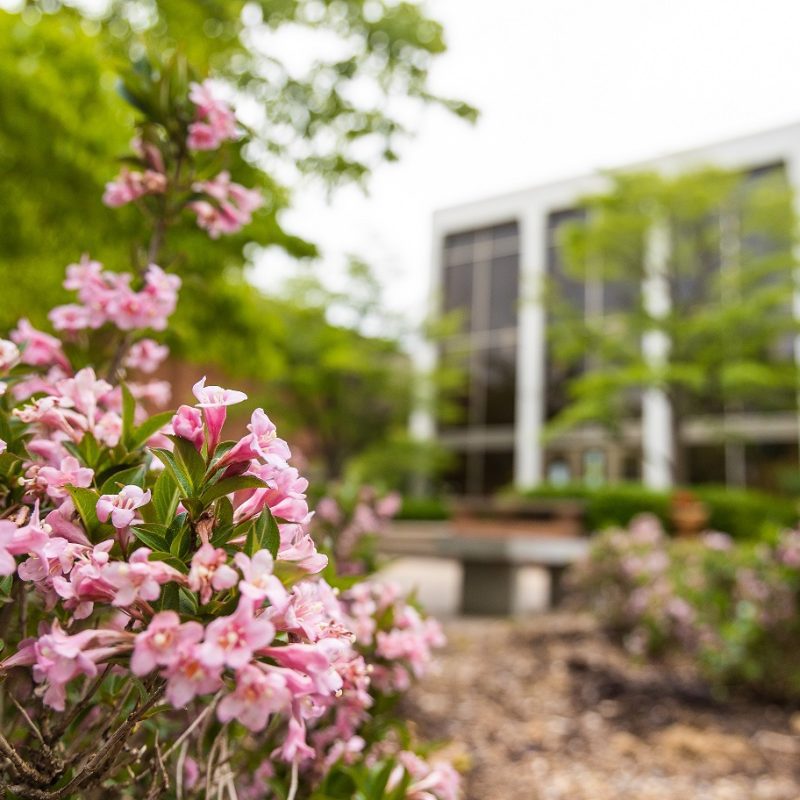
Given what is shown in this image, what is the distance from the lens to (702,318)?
15.1 meters

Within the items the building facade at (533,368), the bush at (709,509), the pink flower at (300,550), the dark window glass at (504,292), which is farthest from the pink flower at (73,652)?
the dark window glass at (504,292)

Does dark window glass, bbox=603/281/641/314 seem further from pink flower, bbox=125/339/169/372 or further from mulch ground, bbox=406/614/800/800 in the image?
pink flower, bbox=125/339/169/372

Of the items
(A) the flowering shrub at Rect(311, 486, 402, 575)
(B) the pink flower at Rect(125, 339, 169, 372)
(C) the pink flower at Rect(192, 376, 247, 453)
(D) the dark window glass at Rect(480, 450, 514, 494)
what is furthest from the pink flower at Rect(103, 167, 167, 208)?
(D) the dark window glass at Rect(480, 450, 514, 494)

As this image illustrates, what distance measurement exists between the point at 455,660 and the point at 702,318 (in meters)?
11.8

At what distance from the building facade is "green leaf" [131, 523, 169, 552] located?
17701mm

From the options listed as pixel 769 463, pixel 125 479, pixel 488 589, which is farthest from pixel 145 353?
pixel 769 463

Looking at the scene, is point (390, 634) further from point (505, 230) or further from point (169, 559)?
point (505, 230)

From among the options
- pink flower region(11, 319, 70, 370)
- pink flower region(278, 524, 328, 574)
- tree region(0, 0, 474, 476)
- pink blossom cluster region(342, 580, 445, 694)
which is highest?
tree region(0, 0, 474, 476)

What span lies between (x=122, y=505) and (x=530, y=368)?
72.6 feet

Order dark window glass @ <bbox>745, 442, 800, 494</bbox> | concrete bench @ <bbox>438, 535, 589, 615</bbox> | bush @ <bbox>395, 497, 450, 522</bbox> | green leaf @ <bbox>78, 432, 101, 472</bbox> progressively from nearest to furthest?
green leaf @ <bbox>78, 432, 101, 472</bbox>, concrete bench @ <bbox>438, 535, 589, 615</bbox>, dark window glass @ <bbox>745, 442, 800, 494</bbox>, bush @ <bbox>395, 497, 450, 522</bbox>

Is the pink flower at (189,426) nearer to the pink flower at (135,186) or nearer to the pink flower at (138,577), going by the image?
the pink flower at (138,577)

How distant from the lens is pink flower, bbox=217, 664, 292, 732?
2.65ft

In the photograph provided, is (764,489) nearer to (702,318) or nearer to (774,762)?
(702,318)

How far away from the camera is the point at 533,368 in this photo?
74.1 feet
